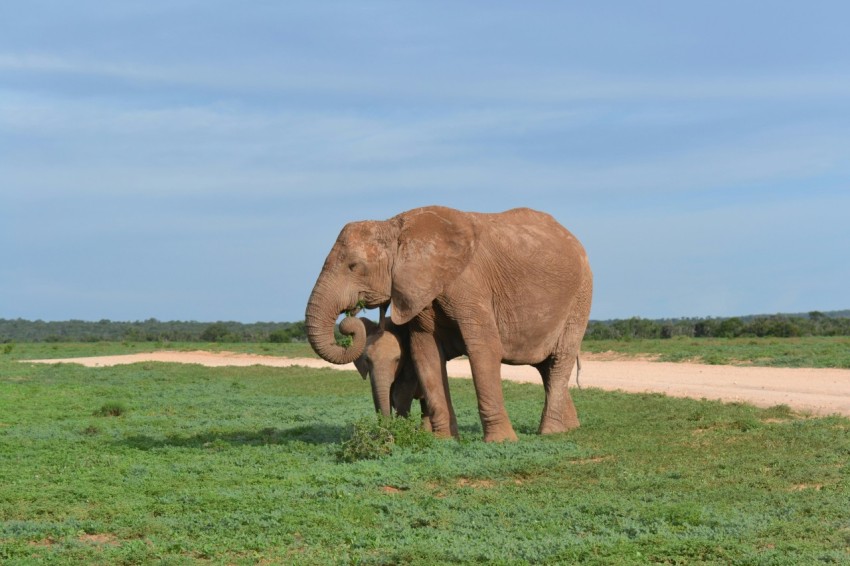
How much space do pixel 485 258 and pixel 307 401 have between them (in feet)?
35.3

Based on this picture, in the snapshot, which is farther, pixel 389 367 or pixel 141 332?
pixel 141 332

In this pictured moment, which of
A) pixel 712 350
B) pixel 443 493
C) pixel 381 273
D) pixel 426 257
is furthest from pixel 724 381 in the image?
pixel 443 493

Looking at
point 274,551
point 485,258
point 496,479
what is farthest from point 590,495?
point 485,258

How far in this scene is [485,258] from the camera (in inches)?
575

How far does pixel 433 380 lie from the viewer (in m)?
14.6

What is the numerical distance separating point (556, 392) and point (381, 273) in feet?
12.3

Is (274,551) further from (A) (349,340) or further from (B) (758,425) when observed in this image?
(B) (758,425)

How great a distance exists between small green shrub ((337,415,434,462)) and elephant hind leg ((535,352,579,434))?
2.52 m

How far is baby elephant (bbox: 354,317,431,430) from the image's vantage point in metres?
14.6

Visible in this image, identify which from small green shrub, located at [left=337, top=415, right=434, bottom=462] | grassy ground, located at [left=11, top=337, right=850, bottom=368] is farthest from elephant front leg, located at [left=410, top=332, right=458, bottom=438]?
grassy ground, located at [left=11, top=337, right=850, bottom=368]

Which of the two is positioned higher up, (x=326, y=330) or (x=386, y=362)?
(x=326, y=330)

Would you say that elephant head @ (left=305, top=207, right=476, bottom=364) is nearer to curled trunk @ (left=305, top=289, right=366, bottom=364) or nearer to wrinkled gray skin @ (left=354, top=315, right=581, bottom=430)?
curled trunk @ (left=305, top=289, right=366, bottom=364)

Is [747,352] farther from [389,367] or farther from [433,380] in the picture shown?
[389,367]

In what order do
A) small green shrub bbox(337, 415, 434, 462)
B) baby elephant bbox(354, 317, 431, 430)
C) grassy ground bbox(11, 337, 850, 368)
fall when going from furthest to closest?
grassy ground bbox(11, 337, 850, 368), baby elephant bbox(354, 317, 431, 430), small green shrub bbox(337, 415, 434, 462)
